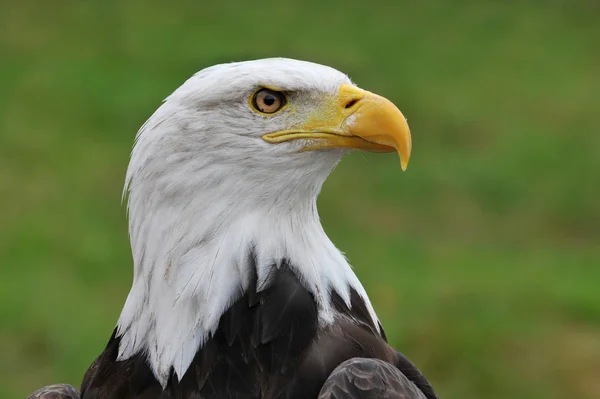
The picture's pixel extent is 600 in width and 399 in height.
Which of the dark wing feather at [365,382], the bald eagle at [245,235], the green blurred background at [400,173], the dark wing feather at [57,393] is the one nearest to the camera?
the dark wing feather at [365,382]

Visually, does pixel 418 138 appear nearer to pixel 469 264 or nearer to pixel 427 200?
pixel 427 200

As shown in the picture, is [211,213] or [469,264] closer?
[211,213]

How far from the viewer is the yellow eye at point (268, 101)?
13.2ft

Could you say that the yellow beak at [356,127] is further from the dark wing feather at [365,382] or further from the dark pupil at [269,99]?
the dark wing feather at [365,382]

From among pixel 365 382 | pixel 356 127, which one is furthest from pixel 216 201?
pixel 365 382

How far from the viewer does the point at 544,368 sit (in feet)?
30.1

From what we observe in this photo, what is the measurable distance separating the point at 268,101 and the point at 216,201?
15.8 inches

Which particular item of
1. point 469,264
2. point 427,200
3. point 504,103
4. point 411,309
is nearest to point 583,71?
point 504,103

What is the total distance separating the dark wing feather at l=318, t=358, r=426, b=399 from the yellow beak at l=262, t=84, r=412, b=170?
70 centimetres

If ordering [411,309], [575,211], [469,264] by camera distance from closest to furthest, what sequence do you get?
[411,309] < [469,264] < [575,211]

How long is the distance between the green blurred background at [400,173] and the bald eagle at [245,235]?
5102 millimetres

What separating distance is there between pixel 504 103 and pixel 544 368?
7504 mm

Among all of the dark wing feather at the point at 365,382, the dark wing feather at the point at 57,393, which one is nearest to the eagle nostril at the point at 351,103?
the dark wing feather at the point at 365,382

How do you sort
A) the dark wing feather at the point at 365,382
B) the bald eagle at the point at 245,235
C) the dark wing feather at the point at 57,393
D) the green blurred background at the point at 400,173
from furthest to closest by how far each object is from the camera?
the green blurred background at the point at 400,173, the dark wing feather at the point at 57,393, the bald eagle at the point at 245,235, the dark wing feather at the point at 365,382
